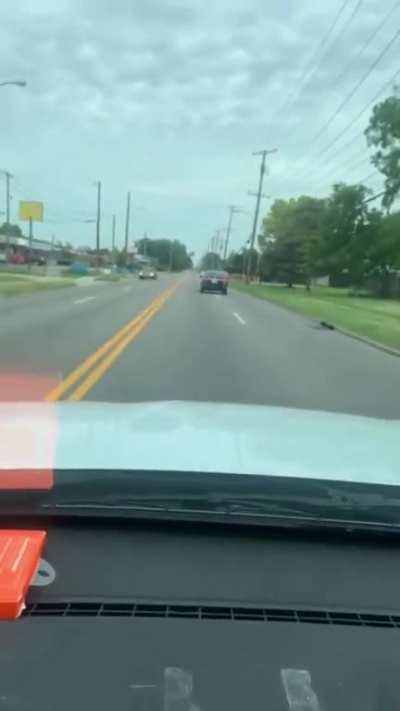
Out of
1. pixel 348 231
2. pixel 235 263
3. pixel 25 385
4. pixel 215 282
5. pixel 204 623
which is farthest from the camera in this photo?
pixel 235 263

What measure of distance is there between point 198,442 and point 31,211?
103m

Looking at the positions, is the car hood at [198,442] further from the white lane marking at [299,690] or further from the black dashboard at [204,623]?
the white lane marking at [299,690]

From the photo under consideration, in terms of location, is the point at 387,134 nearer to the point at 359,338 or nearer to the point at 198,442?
the point at 359,338

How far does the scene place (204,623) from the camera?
8.48 ft

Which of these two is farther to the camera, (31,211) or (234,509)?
(31,211)

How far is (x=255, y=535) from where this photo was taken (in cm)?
302

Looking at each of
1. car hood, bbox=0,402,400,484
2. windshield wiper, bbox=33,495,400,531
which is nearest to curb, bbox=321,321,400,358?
car hood, bbox=0,402,400,484

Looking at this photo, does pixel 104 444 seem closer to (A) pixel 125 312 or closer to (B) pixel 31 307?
(A) pixel 125 312

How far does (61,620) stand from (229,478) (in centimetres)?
73

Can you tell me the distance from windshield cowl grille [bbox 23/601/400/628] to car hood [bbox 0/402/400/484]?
543 millimetres

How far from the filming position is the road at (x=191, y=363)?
39.1ft

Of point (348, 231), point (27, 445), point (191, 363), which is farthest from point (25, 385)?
point (348, 231)

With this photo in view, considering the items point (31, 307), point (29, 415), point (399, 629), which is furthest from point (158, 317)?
point (399, 629)

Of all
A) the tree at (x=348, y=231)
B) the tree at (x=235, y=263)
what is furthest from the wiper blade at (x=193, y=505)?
the tree at (x=235, y=263)
